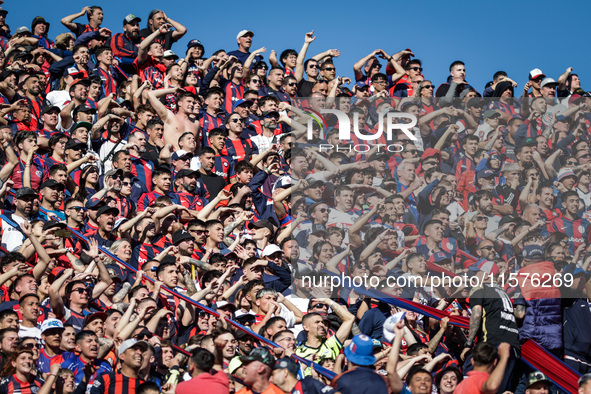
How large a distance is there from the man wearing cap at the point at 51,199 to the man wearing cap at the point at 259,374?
478cm

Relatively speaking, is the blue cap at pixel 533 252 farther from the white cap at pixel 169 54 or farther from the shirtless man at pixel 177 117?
the white cap at pixel 169 54

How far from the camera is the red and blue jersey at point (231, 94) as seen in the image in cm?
1791

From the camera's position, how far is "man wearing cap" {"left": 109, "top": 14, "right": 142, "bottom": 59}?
701 inches

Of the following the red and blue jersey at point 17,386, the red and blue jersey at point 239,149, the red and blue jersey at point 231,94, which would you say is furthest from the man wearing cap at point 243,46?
the red and blue jersey at point 17,386

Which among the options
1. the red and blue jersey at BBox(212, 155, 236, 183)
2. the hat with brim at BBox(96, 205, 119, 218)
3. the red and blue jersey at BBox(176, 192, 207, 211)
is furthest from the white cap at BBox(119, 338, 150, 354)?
the red and blue jersey at BBox(212, 155, 236, 183)

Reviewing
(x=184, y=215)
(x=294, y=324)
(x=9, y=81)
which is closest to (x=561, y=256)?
(x=294, y=324)

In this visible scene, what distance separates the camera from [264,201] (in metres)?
14.9

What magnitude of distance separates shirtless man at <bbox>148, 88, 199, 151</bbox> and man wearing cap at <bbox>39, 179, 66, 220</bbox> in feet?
11.0

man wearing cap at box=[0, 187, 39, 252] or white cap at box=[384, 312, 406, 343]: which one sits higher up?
man wearing cap at box=[0, 187, 39, 252]

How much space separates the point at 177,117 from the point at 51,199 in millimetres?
3924

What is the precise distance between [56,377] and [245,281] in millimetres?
4065

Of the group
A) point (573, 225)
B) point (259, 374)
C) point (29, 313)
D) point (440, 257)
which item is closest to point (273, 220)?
point (440, 257)

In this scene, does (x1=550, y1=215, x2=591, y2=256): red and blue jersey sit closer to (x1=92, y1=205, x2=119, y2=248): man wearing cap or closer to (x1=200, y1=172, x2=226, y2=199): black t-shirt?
(x1=200, y1=172, x2=226, y2=199): black t-shirt

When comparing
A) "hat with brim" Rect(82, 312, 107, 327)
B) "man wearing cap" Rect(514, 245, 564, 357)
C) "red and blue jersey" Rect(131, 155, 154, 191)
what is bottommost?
"hat with brim" Rect(82, 312, 107, 327)
